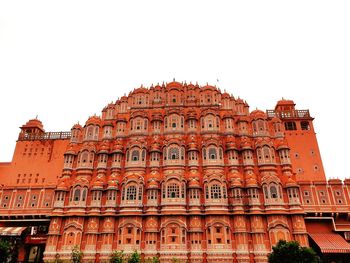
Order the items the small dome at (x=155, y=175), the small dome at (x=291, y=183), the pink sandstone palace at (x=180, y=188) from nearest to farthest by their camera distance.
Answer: the pink sandstone palace at (x=180, y=188), the small dome at (x=291, y=183), the small dome at (x=155, y=175)

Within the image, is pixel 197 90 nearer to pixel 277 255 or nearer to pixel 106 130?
pixel 106 130

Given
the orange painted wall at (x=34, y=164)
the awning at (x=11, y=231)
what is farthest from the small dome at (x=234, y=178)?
the awning at (x=11, y=231)

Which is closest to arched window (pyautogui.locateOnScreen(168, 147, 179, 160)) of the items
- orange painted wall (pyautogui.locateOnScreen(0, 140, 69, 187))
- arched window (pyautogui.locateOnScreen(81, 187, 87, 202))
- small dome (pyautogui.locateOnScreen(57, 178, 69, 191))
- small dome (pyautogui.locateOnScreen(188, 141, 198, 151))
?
small dome (pyautogui.locateOnScreen(188, 141, 198, 151))

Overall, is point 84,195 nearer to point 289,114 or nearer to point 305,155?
point 305,155

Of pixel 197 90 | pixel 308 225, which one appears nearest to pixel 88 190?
pixel 197 90

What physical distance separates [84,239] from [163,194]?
11011 mm

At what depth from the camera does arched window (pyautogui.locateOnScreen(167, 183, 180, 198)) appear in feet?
128

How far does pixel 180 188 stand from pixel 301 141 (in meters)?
21.0

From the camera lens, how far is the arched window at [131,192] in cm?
3934

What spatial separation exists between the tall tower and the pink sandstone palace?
0.15 meters

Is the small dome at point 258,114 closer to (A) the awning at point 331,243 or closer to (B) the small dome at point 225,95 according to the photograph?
(B) the small dome at point 225,95

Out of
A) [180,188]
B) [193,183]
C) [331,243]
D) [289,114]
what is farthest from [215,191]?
[289,114]

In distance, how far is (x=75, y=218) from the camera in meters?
38.4

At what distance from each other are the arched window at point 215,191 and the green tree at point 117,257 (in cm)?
1269
